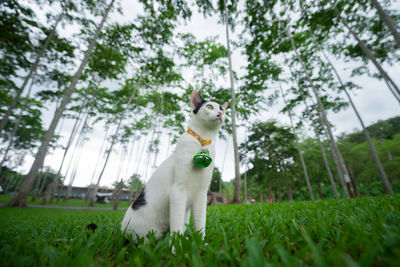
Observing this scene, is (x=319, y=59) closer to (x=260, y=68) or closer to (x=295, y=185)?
(x=260, y=68)

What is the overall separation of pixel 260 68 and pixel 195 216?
12.1 m

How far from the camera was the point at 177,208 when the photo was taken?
1.21 m

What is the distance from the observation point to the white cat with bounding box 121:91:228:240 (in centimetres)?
125

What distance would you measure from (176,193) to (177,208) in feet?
0.36

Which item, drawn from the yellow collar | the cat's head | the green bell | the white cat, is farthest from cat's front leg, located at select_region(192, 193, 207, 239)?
the cat's head

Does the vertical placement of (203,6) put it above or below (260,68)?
above

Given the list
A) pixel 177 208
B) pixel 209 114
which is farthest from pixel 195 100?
pixel 177 208

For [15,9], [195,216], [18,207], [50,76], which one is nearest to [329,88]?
[195,216]

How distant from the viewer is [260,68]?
37.0 ft

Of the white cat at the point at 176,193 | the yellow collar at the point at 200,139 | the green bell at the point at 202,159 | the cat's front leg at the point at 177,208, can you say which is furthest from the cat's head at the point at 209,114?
the cat's front leg at the point at 177,208

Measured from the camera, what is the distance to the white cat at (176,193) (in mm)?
1255

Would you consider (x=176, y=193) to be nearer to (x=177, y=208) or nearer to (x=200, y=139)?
(x=177, y=208)

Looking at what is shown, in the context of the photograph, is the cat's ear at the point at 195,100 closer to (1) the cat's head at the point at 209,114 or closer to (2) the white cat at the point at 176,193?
(1) the cat's head at the point at 209,114

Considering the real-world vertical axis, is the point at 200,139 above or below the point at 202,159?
above
